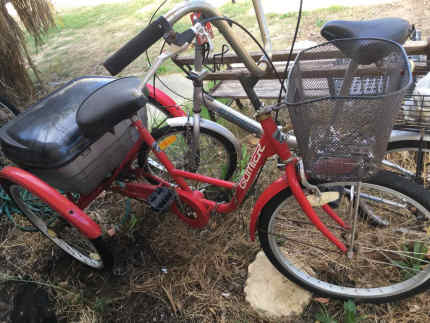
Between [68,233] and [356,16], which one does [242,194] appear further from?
[356,16]

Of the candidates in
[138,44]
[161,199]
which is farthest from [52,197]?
[138,44]

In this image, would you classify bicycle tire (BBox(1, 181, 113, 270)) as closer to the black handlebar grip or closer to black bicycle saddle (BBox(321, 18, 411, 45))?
the black handlebar grip

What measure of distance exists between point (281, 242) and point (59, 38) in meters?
7.26

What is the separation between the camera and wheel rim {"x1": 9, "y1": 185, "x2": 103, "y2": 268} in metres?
2.00

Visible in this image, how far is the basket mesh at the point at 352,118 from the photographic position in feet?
3.32

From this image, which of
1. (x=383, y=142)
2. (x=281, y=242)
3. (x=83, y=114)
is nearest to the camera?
(x=383, y=142)

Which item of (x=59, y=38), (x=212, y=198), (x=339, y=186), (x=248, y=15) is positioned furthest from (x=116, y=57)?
(x=59, y=38)

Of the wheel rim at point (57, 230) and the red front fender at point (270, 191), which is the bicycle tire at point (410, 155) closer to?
the red front fender at point (270, 191)

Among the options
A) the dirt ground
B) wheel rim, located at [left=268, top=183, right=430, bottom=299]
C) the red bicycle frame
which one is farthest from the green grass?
wheel rim, located at [left=268, top=183, right=430, bottom=299]

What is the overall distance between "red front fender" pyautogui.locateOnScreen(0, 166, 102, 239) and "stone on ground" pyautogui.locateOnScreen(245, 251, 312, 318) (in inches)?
41.3

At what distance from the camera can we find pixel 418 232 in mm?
1759

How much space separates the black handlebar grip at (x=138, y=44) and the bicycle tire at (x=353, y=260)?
0.92m

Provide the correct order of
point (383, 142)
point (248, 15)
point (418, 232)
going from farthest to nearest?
point (248, 15) → point (418, 232) → point (383, 142)

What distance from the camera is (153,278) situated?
2.10 meters
